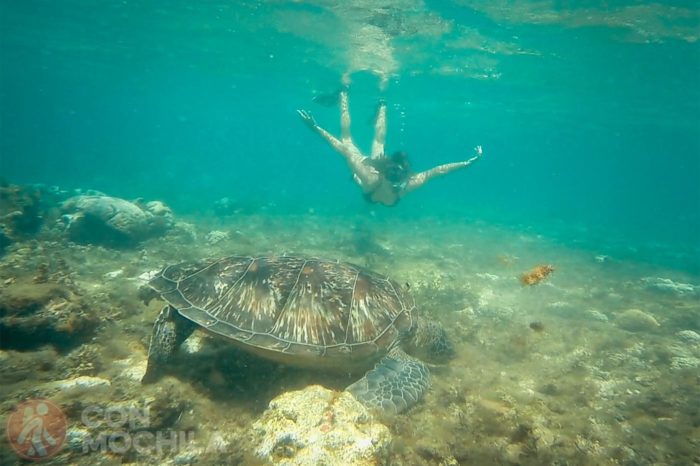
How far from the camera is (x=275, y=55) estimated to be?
98.8 ft

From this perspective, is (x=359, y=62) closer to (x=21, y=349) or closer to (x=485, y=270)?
(x=485, y=270)

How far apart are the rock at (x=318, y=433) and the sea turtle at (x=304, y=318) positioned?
2.10 ft

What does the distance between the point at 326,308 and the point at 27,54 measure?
53.2 m

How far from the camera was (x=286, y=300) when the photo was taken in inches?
212

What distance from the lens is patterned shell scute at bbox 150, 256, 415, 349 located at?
16.8ft

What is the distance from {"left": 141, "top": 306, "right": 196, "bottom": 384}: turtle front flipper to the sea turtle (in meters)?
0.01

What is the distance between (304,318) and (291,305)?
0.30 metres

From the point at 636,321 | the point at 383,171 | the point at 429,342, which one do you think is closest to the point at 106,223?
the point at 383,171

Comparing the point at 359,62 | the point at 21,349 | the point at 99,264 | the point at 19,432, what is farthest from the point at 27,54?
the point at 19,432

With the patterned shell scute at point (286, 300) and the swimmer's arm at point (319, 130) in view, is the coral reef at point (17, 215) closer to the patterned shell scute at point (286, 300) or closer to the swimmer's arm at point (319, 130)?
the patterned shell scute at point (286, 300)

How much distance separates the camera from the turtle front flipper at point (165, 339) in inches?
201

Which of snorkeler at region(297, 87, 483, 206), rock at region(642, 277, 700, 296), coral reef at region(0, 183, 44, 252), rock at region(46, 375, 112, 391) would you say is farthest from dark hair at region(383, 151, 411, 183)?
coral reef at region(0, 183, 44, 252)

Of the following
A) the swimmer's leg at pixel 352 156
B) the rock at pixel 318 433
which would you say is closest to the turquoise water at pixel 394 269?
the rock at pixel 318 433

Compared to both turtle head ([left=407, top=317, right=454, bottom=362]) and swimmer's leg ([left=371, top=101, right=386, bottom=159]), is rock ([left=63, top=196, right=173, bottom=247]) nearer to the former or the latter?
swimmer's leg ([left=371, top=101, right=386, bottom=159])
